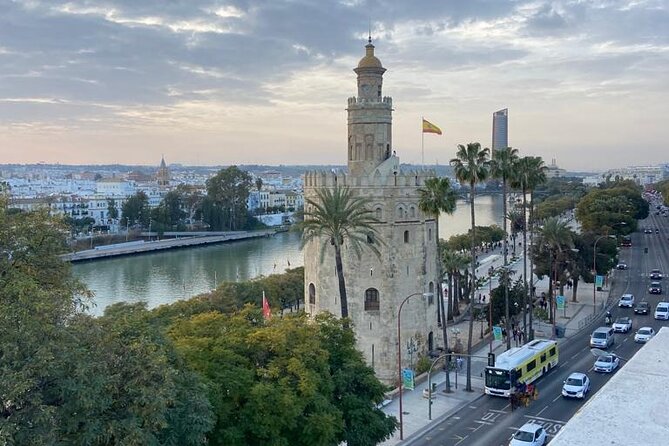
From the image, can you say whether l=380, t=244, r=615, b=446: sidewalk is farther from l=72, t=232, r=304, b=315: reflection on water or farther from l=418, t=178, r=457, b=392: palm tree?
l=72, t=232, r=304, b=315: reflection on water

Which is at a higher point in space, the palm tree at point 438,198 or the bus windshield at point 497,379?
the palm tree at point 438,198

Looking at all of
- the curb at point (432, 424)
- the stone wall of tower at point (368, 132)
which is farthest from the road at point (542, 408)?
the stone wall of tower at point (368, 132)

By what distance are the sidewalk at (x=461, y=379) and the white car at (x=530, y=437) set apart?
4.43 metres

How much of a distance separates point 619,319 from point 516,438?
2358 cm

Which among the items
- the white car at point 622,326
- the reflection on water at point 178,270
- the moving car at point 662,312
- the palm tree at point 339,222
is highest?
the palm tree at point 339,222

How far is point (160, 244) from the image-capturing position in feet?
347

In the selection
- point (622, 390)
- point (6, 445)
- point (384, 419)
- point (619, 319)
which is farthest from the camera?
point (619, 319)

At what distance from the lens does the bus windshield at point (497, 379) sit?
28438 millimetres

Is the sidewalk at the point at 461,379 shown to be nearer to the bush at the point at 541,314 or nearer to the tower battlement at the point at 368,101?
the bush at the point at 541,314

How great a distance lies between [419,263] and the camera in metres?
33.7

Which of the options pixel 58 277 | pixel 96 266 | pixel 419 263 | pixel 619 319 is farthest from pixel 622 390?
pixel 96 266

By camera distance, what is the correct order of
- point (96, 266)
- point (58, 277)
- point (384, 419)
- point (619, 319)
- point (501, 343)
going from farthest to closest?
point (96, 266) < point (619, 319) < point (501, 343) < point (384, 419) < point (58, 277)

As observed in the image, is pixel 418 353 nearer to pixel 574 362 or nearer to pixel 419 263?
pixel 419 263

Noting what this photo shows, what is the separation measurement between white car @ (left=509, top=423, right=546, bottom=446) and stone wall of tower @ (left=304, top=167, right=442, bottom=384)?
1107 centimetres
